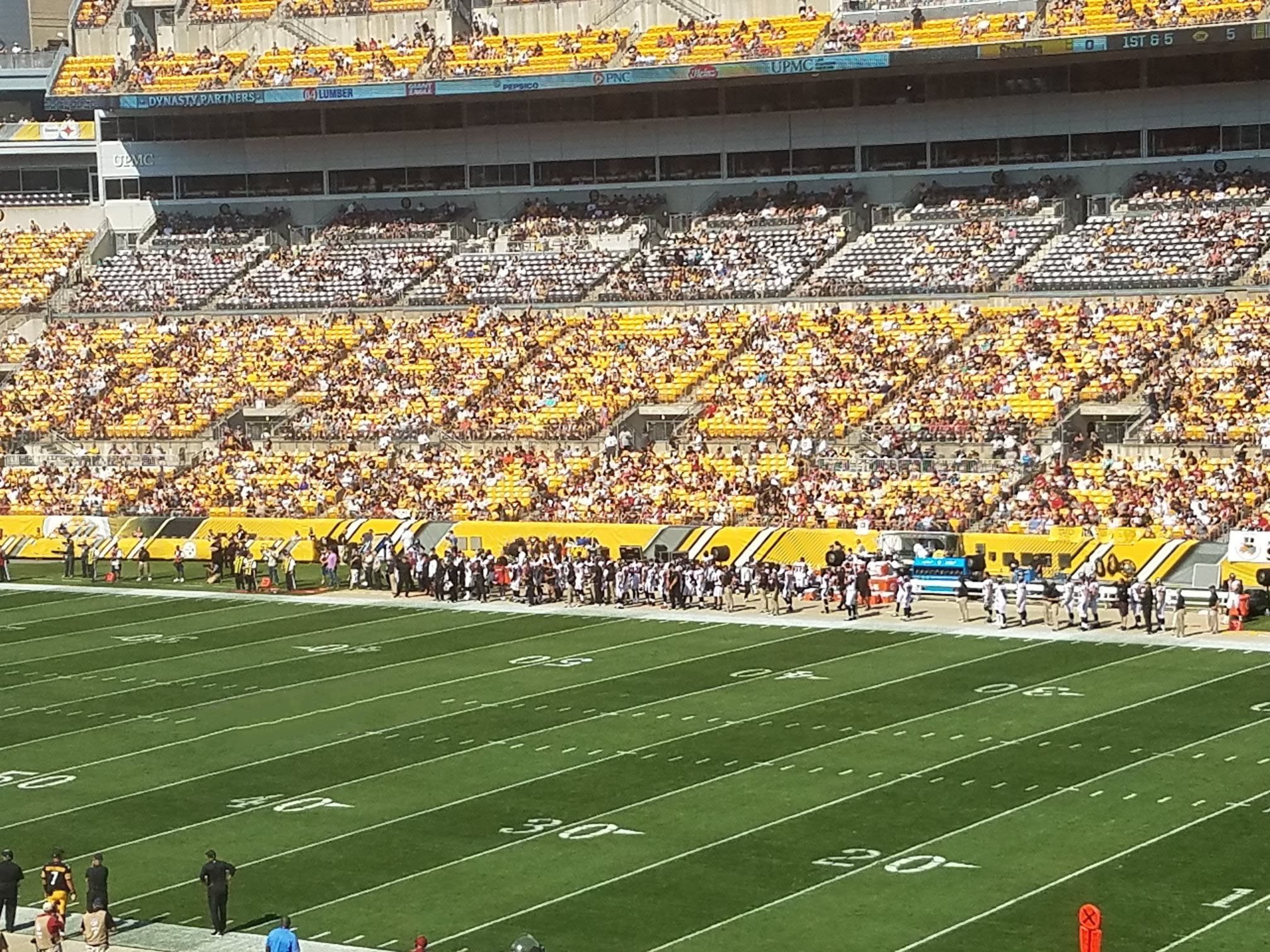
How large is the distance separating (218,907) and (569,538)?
24660 millimetres

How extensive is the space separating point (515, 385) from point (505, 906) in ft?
110

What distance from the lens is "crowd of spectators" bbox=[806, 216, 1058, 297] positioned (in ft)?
174

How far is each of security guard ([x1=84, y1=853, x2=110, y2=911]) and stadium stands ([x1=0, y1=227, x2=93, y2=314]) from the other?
46101 millimetres

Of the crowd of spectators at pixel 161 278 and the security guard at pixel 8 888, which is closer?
the security guard at pixel 8 888

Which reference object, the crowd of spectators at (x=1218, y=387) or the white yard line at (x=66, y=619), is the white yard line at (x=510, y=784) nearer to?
the white yard line at (x=66, y=619)

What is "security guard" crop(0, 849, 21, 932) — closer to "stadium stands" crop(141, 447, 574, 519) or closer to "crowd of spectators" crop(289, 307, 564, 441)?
"stadium stands" crop(141, 447, 574, 519)

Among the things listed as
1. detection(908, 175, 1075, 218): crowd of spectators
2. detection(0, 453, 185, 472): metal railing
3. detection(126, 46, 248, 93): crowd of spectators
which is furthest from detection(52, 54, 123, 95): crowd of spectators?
detection(908, 175, 1075, 218): crowd of spectators

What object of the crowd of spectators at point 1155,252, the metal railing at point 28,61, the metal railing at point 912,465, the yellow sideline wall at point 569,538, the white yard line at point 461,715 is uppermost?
the metal railing at point 28,61

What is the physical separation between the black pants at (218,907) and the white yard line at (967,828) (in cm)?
369

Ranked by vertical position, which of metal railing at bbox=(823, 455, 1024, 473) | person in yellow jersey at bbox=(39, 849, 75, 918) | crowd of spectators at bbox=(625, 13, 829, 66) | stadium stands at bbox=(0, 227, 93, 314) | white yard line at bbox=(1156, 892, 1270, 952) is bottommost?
white yard line at bbox=(1156, 892, 1270, 952)

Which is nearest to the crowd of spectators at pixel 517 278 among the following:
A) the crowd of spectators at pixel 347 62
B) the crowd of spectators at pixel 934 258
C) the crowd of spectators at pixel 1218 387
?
the crowd of spectators at pixel 347 62

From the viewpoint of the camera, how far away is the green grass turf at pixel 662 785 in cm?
1967

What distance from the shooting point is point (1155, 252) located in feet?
170

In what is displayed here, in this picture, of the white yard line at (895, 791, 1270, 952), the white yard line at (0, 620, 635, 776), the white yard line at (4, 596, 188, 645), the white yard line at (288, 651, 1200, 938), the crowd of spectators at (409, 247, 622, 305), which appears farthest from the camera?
the crowd of spectators at (409, 247, 622, 305)
